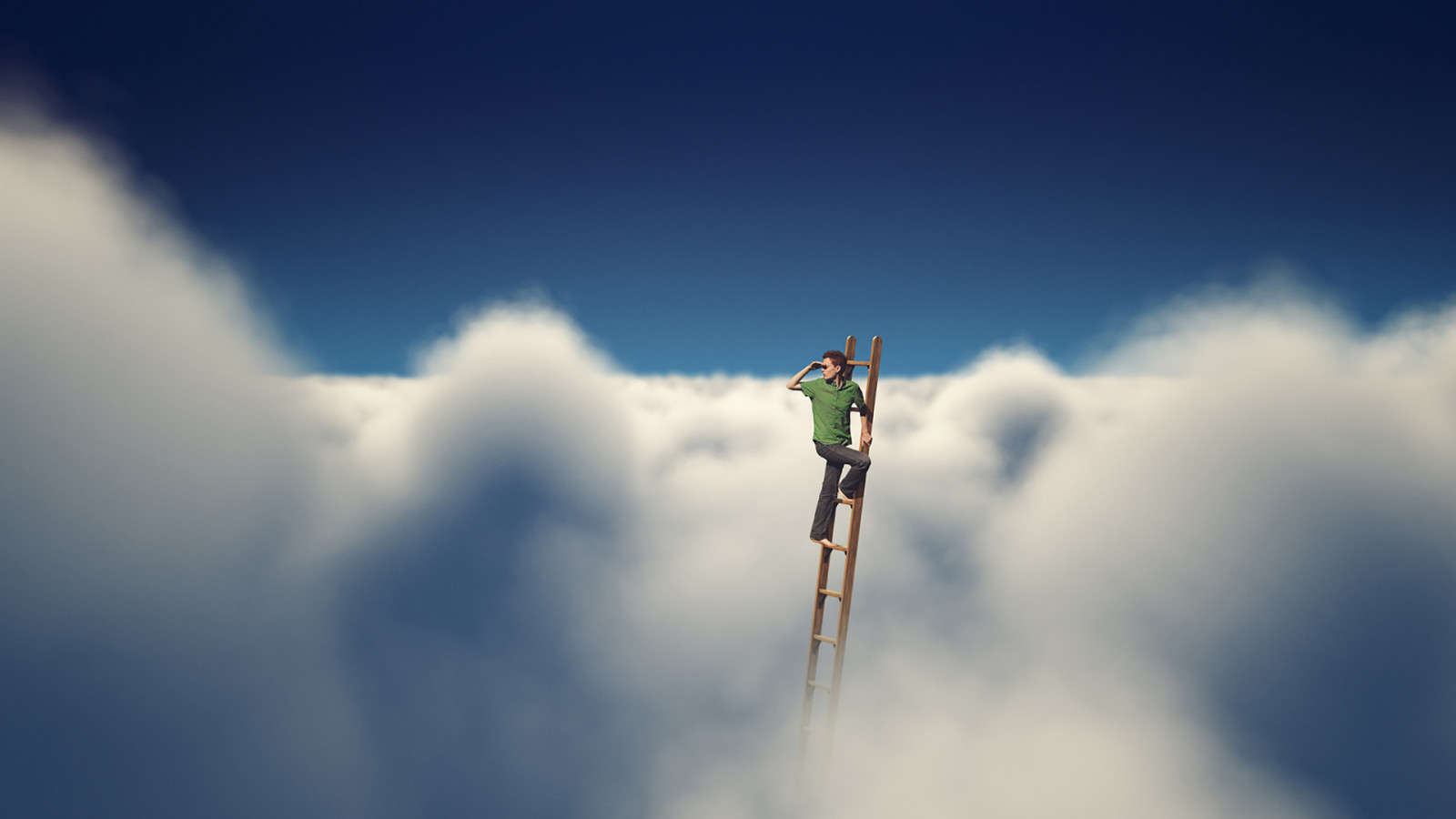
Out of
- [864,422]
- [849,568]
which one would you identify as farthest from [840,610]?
[864,422]

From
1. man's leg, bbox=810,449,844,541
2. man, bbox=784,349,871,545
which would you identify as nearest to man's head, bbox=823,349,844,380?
man, bbox=784,349,871,545

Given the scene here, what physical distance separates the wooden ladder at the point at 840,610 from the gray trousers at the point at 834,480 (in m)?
0.22

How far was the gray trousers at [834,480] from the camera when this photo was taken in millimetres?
12039

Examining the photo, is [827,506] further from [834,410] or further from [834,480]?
[834,410]

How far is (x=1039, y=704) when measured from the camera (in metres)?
92.2

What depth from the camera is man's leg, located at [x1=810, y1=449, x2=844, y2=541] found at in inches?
498

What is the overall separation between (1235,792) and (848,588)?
348ft

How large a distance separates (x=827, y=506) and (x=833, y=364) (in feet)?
11.4

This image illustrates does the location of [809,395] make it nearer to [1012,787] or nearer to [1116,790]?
[1012,787]

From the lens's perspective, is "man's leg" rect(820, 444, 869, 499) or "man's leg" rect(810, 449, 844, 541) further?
"man's leg" rect(810, 449, 844, 541)

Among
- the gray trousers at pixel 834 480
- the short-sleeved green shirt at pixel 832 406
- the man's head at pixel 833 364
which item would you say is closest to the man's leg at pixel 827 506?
the gray trousers at pixel 834 480

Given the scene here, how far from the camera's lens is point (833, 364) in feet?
38.6

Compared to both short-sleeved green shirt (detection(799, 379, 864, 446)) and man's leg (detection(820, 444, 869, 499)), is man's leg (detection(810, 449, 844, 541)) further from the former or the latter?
short-sleeved green shirt (detection(799, 379, 864, 446))

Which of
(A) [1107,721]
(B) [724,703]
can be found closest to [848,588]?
(B) [724,703]
